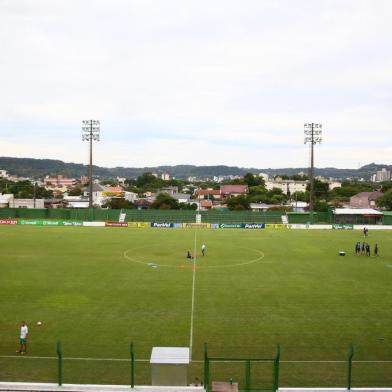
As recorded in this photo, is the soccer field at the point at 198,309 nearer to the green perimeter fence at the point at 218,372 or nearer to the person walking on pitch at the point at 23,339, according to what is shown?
the green perimeter fence at the point at 218,372

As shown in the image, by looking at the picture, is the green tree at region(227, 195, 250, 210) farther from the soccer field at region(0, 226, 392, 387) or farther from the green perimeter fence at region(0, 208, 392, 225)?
the soccer field at region(0, 226, 392, 387)

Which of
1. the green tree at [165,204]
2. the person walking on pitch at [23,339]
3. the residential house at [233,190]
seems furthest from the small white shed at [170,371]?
the residential house at [233,190]

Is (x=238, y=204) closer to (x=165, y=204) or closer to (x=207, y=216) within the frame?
(x=165, y=204)

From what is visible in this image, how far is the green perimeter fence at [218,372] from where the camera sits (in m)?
14.0

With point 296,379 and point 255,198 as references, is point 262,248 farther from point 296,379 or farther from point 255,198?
point 255,198

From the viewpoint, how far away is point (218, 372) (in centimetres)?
1459

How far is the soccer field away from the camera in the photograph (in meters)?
15.4

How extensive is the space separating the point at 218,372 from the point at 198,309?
8436 mm

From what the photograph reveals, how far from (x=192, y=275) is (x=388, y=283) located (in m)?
13.1

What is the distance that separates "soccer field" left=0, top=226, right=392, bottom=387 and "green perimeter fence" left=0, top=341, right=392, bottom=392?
0.13 feet

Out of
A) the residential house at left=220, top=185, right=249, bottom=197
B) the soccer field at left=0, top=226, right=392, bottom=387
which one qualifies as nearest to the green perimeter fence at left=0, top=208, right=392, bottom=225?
the soccer field at left=0, top=226, right=392, bottom=387

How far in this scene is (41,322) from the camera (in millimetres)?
20484

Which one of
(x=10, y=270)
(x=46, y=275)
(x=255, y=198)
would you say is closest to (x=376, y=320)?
(x=46, y=275)

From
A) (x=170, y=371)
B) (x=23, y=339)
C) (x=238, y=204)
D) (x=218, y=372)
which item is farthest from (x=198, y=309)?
(x=238, y=204)
